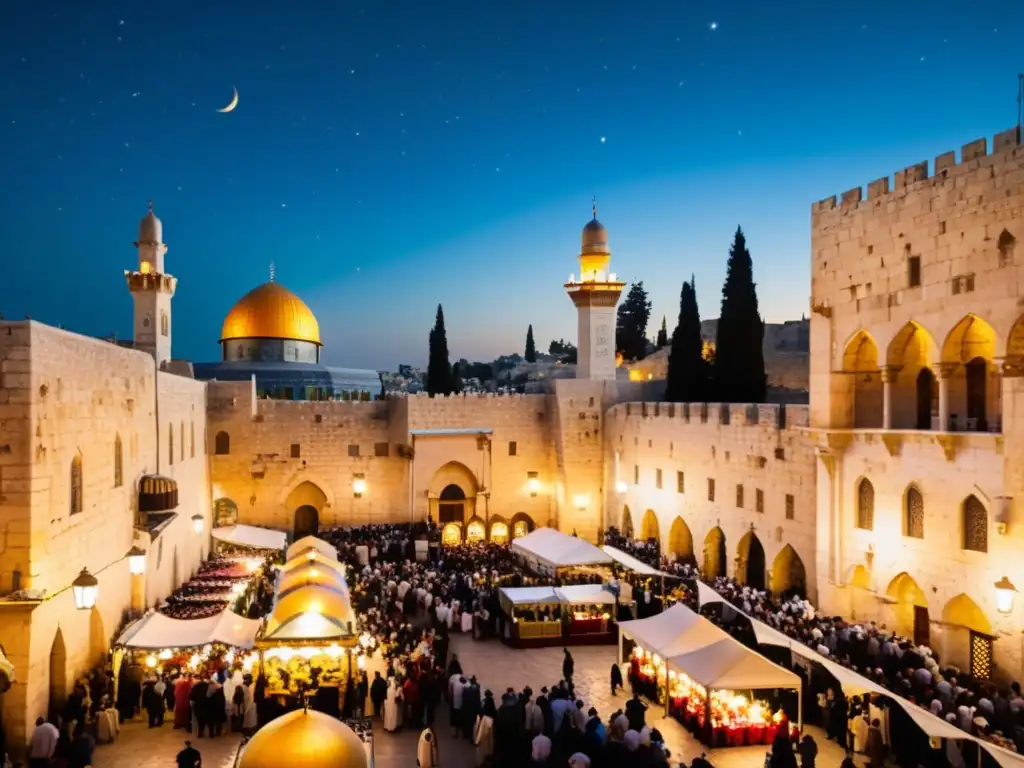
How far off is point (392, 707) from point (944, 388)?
10.5 meters

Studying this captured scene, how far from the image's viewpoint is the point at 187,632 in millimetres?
13625

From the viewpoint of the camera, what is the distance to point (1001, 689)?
1354cm

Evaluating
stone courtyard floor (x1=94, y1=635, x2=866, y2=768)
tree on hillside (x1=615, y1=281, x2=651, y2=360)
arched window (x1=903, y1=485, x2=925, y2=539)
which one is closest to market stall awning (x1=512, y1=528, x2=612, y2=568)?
stone courtyard floor (x1=94, y1=635, x2=866, y2=768)

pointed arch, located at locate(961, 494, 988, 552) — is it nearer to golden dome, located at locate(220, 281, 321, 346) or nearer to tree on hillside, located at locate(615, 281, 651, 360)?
golden dome, located at locate(220, 281, 321, 346)

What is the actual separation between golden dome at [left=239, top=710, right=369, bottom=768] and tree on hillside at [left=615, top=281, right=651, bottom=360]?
52.1m

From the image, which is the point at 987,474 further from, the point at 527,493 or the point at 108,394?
the point at 527,493

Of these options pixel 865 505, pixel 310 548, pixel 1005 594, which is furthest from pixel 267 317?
pixel 1005 594

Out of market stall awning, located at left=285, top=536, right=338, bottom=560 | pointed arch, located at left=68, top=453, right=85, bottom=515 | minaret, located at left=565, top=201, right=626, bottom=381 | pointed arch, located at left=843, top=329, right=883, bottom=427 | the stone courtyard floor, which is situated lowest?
the stone courtyard floor

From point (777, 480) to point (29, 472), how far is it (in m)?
15.1

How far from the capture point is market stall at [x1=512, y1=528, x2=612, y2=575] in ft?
65.5

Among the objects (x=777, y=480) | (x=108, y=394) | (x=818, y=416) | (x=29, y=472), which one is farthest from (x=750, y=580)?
(x=29, y=472)

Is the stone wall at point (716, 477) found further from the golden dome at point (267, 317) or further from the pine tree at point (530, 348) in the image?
the pine tree at point (530, 348)

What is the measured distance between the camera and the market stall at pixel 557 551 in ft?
65.5

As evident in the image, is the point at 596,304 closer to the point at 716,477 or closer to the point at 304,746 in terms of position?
the point at 716,477
